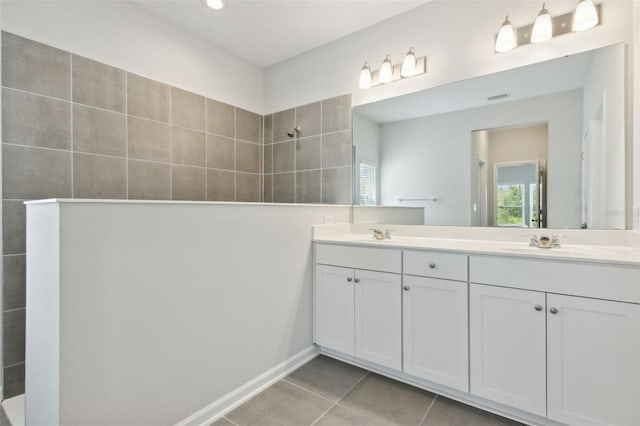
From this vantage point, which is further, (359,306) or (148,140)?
(148,140)

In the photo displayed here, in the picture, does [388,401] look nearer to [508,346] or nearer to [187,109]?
[508,346]

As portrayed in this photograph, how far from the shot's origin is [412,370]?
172 cm

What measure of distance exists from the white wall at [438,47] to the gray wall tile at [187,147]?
94 cm

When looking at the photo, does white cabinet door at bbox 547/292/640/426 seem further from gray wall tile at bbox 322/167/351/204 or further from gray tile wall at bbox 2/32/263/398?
gray tile wall at bbox 2/32/263/398

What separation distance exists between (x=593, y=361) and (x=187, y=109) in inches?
115

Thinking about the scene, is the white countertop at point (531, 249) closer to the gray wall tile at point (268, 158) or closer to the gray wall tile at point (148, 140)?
the gray wall tile at point (268, 158)

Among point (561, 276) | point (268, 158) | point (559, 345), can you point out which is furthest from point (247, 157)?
point (559, 345)

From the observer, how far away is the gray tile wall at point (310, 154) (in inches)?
103

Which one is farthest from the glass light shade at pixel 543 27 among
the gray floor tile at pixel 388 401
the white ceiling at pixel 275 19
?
the gray floor tile at pixel 388 401

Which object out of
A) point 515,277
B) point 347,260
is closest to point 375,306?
point 347,260

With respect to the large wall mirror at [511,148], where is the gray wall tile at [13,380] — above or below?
below

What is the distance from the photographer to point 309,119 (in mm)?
2811

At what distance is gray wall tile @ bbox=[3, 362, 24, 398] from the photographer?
1.66 metres

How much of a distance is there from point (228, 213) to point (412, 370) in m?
1.36
